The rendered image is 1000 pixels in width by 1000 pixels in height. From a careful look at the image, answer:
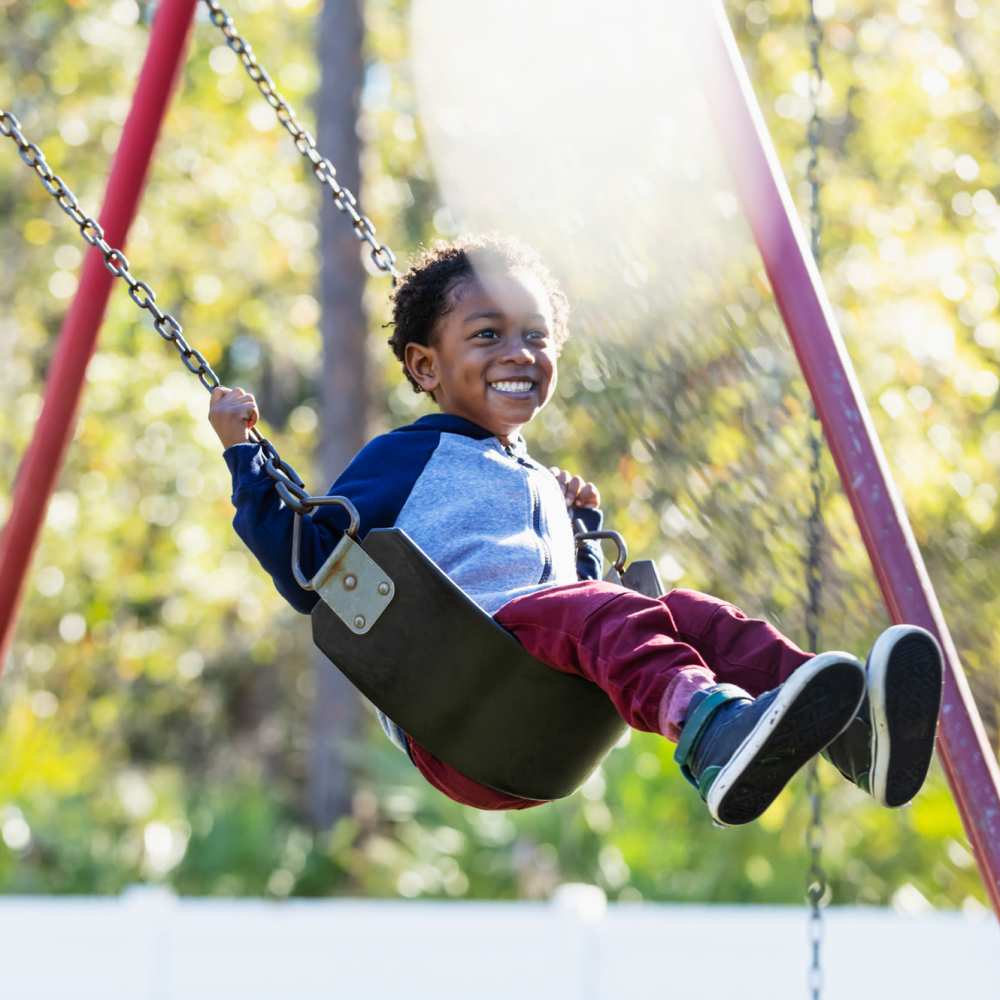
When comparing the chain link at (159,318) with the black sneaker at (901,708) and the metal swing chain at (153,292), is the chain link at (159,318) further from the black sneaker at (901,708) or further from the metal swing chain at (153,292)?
the black sneaker at (901,708)

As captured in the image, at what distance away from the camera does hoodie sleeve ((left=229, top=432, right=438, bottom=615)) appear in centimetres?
234

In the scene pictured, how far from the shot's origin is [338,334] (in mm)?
8188

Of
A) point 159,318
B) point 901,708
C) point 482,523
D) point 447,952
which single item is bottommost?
point 447,952

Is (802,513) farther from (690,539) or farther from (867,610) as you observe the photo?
(690,539)

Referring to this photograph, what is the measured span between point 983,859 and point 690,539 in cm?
199

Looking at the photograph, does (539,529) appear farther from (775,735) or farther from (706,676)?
(775,735)

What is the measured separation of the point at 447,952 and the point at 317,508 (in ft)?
11.2

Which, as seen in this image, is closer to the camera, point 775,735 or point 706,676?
point 775,735

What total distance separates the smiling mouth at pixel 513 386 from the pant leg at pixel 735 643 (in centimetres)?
42

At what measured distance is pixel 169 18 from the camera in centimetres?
391

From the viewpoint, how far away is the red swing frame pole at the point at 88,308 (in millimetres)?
3879

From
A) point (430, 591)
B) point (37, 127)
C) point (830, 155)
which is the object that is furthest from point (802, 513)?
point (37, 127)

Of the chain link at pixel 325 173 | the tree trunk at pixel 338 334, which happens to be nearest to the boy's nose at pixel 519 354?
the chain link at pixel 325 173

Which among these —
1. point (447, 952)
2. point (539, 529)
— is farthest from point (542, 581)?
point (447, 952)
